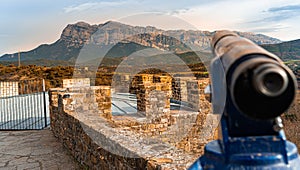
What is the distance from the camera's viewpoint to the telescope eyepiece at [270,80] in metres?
0.87

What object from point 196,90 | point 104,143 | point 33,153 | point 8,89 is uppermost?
point 196,90

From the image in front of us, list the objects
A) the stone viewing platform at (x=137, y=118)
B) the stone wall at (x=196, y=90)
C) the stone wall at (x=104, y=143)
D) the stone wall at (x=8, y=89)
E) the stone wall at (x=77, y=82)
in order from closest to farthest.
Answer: the stone wall at (x=104, y=143)
the stone viewing platform at (x=137, y=118)
the stone wall at (x=196, y=90)
the stone wall at (x=77, y=82)
the stone wall at (x=8, y=89)

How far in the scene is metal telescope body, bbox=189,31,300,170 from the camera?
90 centimetres

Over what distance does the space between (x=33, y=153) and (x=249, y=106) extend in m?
5.55

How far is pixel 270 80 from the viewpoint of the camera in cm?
88

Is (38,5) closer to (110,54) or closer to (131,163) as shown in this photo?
(110,54)

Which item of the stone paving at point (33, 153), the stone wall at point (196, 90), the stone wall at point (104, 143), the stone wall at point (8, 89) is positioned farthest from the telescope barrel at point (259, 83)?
the stone wall at point (8, 89)

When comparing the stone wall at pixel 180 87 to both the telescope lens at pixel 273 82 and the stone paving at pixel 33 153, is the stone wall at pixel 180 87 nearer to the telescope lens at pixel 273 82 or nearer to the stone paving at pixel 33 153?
the stone paving at pixel 33 153

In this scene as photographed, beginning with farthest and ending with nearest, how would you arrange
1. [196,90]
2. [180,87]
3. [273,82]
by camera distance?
[180,87]
[196,90]
[273,82]

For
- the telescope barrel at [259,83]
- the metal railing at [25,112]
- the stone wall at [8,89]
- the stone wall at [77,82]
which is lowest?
the metal railing at [25,112]

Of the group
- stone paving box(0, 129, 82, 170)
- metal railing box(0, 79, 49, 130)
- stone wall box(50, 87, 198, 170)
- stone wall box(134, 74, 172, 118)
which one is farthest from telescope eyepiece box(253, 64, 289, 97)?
metal railing box(0, 79, 49, 130)

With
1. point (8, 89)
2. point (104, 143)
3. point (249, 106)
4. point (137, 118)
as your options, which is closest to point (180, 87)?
point (137, 118)

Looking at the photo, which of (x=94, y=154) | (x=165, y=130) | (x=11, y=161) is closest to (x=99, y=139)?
(x=94, y=154)

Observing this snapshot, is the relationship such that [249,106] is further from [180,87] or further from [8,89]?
[8,89]
